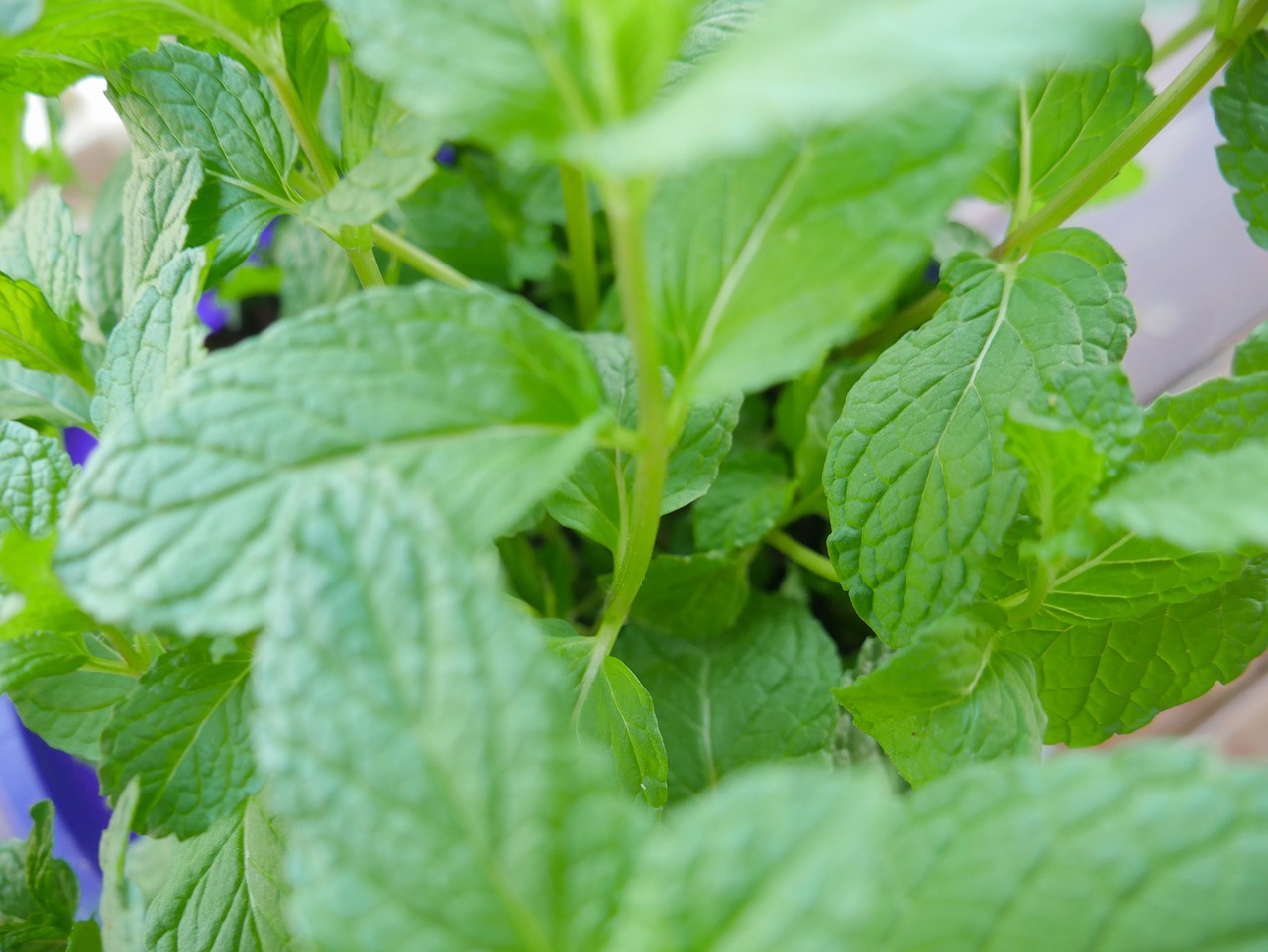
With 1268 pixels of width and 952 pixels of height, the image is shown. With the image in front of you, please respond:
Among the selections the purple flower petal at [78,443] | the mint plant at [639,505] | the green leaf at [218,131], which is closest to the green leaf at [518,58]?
the mint plant at [639,505]

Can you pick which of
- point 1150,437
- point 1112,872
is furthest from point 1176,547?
point 1112,872

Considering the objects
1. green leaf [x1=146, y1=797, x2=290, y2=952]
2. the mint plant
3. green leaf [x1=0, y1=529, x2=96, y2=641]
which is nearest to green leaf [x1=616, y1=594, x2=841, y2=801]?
the mint plant

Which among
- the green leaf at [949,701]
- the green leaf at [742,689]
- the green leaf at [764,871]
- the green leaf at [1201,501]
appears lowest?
the green leaf at [742,689]

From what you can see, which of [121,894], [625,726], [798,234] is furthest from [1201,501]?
[121,894]

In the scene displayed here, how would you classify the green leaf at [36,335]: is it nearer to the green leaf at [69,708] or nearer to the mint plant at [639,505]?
the mint plant at [639,505]

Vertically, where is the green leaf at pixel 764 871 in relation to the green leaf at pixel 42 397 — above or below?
above

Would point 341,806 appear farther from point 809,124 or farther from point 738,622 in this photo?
point 738,622
